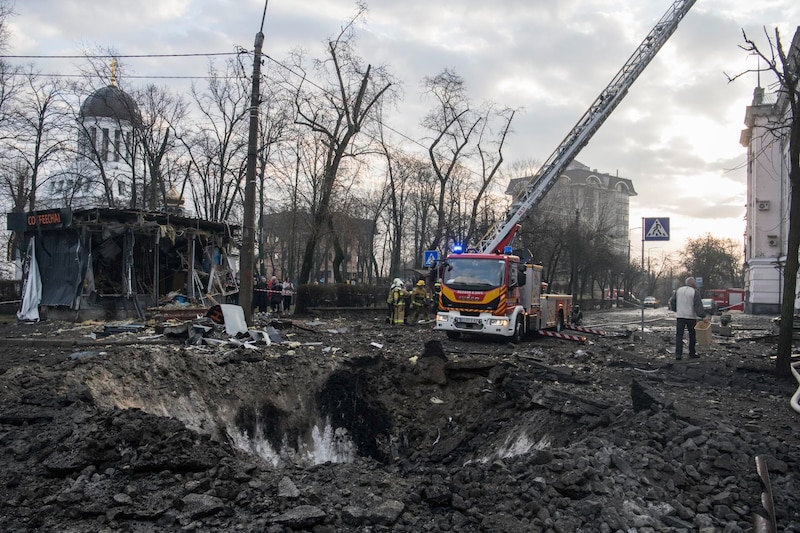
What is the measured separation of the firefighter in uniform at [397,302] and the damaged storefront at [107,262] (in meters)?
5.94

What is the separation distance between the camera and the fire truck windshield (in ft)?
49.8

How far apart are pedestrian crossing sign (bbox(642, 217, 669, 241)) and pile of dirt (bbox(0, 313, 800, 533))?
11.4ft

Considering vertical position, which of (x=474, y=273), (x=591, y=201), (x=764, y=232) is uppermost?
(x=591, y=201)


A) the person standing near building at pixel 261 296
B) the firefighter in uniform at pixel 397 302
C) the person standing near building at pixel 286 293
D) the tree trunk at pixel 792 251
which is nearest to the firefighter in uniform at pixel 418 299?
the firefighter in uniform at pixel 397 302

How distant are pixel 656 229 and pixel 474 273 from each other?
5.12 metres

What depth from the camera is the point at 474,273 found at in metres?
15.4

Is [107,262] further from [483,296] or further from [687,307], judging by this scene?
[687,307]

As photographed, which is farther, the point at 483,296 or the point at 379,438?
the point at 483,296

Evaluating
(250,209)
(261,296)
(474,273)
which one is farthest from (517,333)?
(261,296)

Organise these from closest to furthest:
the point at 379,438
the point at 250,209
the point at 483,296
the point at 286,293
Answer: the point at 379,438
the point at 250,209
the point at 483,296
the point at 286,293

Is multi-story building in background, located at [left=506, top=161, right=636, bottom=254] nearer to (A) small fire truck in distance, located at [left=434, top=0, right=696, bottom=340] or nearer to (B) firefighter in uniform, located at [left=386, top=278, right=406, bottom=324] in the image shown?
(A) small fire truck in distance, located at [left=434, top=0, right=696, bottom=340]

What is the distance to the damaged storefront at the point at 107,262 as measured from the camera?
18078 mm

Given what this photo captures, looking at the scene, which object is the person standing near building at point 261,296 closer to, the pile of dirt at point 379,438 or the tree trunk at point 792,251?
the pile of dirt at point 379,438

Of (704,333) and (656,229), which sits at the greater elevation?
(656,229)
